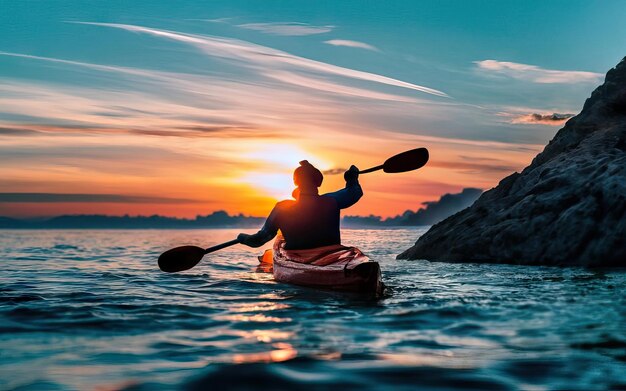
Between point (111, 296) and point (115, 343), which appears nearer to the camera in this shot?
point (115, 343)

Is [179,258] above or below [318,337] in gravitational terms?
above

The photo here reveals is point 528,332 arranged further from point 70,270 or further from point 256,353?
point 70,270

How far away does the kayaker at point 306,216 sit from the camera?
410 inches

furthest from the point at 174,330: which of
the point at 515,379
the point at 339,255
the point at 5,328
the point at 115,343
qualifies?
the point at 339,255

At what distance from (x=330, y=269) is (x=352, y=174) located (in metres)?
2.85

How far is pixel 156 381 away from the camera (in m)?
4.11

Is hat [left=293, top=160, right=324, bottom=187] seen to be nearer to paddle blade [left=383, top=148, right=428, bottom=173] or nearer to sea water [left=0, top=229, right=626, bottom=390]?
sea water [left=0, top=229, right=626, bottom=390]

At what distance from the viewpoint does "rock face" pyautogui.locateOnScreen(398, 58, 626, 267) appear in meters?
12.4

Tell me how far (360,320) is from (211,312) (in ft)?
6.09

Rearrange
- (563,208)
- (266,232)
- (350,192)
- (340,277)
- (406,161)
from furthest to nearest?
(563,208) < (406,161) < (350,192) < (266,232) < (340,277)

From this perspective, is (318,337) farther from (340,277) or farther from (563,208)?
Result: (563,208)

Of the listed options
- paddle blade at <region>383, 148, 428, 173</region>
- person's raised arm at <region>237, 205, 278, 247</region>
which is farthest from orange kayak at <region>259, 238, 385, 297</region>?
paddle blade at <region>383, 148, 428, 173</region>

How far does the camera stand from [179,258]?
11414 millimetres

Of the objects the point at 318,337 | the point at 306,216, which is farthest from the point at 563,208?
the point at 318,337
